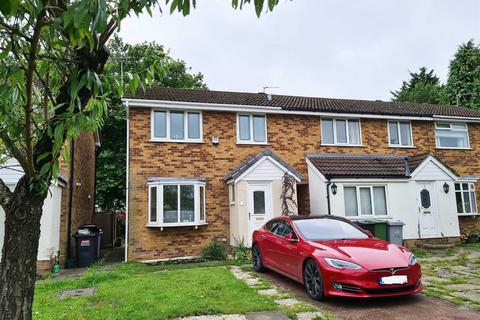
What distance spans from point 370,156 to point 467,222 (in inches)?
209

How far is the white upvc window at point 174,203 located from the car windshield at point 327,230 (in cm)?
559

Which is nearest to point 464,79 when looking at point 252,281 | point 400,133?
point 400,133

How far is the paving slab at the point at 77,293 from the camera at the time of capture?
22.6 feet

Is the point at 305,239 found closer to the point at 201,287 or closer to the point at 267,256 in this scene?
the point at 267,256

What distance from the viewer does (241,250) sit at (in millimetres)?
11258

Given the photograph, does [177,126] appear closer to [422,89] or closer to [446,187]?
[446,187]

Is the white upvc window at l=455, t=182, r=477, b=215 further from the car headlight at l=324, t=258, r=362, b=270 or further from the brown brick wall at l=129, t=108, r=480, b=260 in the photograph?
the car headlight at l=324, t=258, r=362, b=270

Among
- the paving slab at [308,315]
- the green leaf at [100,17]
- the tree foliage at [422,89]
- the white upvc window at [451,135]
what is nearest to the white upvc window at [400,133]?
the white upvc window at [451,135]

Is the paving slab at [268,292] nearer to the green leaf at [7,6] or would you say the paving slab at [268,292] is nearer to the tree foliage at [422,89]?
the green leaf at [7,6]

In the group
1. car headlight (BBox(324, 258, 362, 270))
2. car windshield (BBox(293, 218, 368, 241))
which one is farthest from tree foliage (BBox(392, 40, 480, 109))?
car headlight (BBox(324, 258, 362, 270))

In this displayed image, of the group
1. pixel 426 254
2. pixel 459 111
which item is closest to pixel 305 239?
pixel 426 254

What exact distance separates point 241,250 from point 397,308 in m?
6.27

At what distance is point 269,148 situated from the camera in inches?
556

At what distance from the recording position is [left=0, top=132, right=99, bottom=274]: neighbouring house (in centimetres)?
1009
